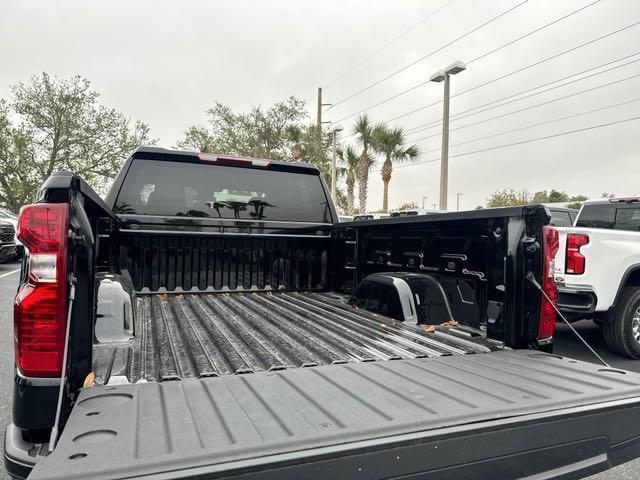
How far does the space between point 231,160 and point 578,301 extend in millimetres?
4223

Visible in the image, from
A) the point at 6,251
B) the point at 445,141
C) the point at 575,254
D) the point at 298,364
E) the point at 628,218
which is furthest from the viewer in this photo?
the point at 445,141

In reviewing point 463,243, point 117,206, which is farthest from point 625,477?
point 117,206

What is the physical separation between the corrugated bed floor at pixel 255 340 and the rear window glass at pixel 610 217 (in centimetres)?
545

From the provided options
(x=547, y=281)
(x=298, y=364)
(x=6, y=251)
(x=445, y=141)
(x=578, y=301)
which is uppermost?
(x=445, y=141)

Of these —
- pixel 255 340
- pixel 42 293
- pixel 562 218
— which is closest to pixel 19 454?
pixel 42 293

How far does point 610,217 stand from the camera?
283 inches

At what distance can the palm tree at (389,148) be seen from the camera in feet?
91.9

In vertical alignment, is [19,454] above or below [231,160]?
below

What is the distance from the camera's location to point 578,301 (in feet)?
17.7

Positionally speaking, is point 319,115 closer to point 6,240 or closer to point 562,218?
point 6,240

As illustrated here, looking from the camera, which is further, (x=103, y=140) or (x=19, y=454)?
(x=103, y=140)

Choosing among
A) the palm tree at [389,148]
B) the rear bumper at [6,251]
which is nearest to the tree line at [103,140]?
the palm tree at [389,148]

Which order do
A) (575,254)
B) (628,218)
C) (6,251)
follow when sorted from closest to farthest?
(575,254)
(628,218)
(6,251)

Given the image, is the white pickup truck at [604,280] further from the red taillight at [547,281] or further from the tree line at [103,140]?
the tree line at [103,140]
